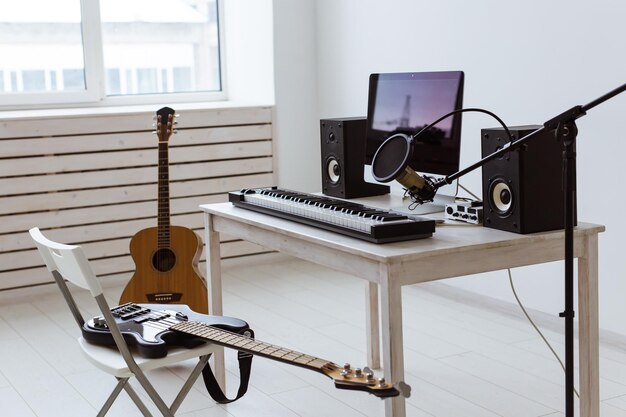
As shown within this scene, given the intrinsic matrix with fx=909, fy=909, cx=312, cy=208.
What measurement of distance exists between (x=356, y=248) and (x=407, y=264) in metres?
0.15

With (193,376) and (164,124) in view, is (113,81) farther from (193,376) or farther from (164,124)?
(193,376)

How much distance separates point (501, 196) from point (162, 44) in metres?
3.69

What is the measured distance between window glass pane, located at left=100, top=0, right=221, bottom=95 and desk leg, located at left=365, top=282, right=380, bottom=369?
280 cm

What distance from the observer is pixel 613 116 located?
3.69 metres

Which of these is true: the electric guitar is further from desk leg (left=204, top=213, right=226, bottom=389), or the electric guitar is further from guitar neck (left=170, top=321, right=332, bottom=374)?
desk leg (left=204, top=213, right=226, bottom=389)

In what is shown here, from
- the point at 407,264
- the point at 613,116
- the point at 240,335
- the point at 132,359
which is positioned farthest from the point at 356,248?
the point at 613,116

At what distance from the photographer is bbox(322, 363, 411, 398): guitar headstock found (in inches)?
77.5

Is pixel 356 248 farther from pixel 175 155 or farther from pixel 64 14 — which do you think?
pixel 64 14

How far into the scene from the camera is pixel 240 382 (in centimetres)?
303

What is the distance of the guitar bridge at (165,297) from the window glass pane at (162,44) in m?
2.30

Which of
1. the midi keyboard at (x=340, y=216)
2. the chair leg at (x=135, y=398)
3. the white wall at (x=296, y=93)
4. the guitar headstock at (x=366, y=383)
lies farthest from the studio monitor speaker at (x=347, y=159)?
the white wall at (x=296, y=93)

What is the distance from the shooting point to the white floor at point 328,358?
3.24 m

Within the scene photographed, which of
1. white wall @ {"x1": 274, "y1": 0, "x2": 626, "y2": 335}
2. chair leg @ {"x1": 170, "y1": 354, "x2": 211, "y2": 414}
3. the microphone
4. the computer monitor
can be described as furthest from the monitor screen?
white wall @ {"x1": 274, "y1": 0, "x2": 626, "y2": 335}

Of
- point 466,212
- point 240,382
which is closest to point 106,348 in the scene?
point 240,382
